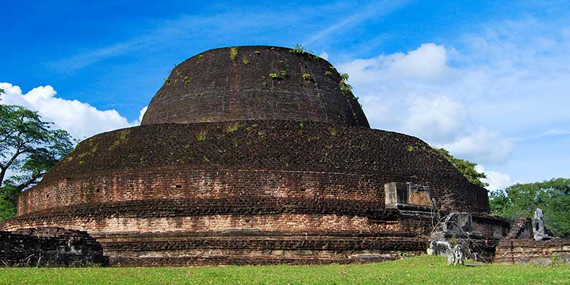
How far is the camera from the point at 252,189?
1684 centimetres

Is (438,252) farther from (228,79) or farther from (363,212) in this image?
(228,79)

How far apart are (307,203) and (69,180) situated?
21.8 feet

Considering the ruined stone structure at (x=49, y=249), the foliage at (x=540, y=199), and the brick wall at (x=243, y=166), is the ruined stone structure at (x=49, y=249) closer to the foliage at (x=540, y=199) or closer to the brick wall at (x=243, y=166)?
the brick wall at (x=243, y=166)

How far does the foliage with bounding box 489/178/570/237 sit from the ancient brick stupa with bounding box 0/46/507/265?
2954cm

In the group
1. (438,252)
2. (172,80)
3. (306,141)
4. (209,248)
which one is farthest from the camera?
(172,80)

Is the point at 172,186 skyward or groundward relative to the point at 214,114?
groundward

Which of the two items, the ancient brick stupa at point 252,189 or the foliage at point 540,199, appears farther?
the foliage at point 540,199

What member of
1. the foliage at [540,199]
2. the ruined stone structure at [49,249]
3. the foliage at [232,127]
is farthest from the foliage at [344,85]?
the foliage at [540,199]

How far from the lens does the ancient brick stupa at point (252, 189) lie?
16.2m

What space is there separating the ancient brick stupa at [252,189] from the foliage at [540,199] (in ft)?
96.9

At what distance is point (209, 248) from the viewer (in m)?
15.8

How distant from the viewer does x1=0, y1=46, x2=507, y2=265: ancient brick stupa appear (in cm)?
1617

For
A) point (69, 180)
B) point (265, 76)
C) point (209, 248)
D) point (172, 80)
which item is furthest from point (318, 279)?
point (172, 80)

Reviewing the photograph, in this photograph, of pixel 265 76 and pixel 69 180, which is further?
pixel 265 76
